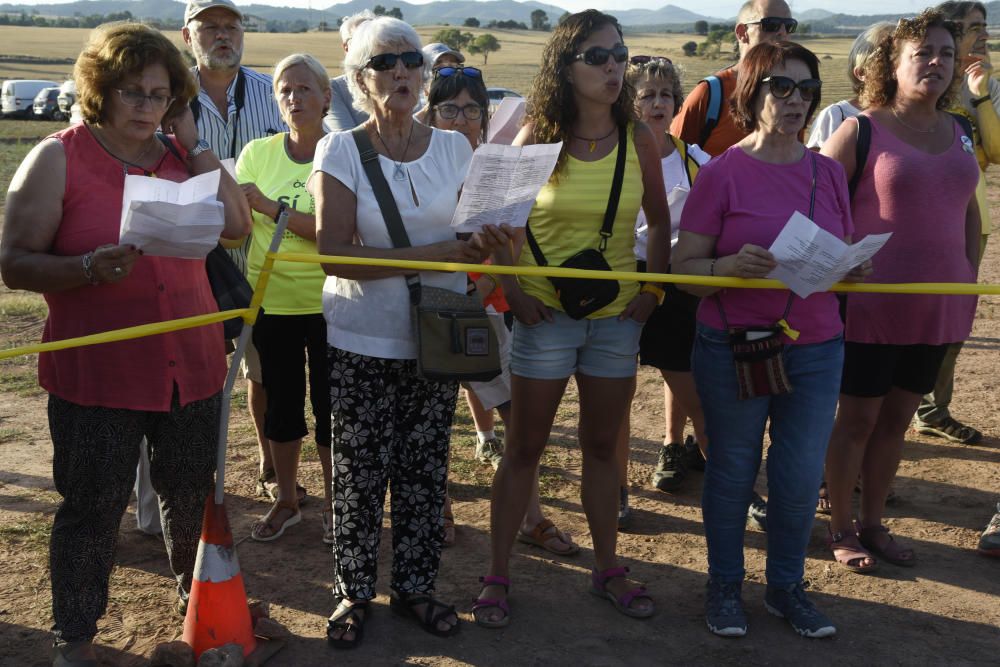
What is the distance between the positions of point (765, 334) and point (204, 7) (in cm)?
329

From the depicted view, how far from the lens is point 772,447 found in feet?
13.0

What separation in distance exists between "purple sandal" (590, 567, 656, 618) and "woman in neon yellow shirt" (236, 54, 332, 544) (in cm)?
132

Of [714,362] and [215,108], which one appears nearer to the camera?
[714,362]

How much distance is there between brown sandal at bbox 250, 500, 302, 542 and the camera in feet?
15.9

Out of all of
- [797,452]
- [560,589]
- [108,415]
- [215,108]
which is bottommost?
[560,589]

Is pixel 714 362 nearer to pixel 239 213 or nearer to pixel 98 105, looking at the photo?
pixel 239 213

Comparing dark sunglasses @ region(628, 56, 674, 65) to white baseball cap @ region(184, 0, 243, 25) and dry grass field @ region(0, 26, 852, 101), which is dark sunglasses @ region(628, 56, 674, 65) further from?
dry grass field @ region(0, 26, 852, 101)

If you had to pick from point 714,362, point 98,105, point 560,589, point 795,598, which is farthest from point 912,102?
point 98,105

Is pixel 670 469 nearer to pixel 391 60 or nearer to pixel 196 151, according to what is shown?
pixel 391 60

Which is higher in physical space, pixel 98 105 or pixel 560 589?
pixel 98 105

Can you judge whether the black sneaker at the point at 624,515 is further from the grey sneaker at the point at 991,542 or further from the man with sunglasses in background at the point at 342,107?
the man with sunglasses in background at the point at 342,107

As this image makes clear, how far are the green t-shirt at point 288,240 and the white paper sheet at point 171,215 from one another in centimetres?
136

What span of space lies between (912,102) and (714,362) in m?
1.46

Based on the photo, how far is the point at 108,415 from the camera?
345cm
